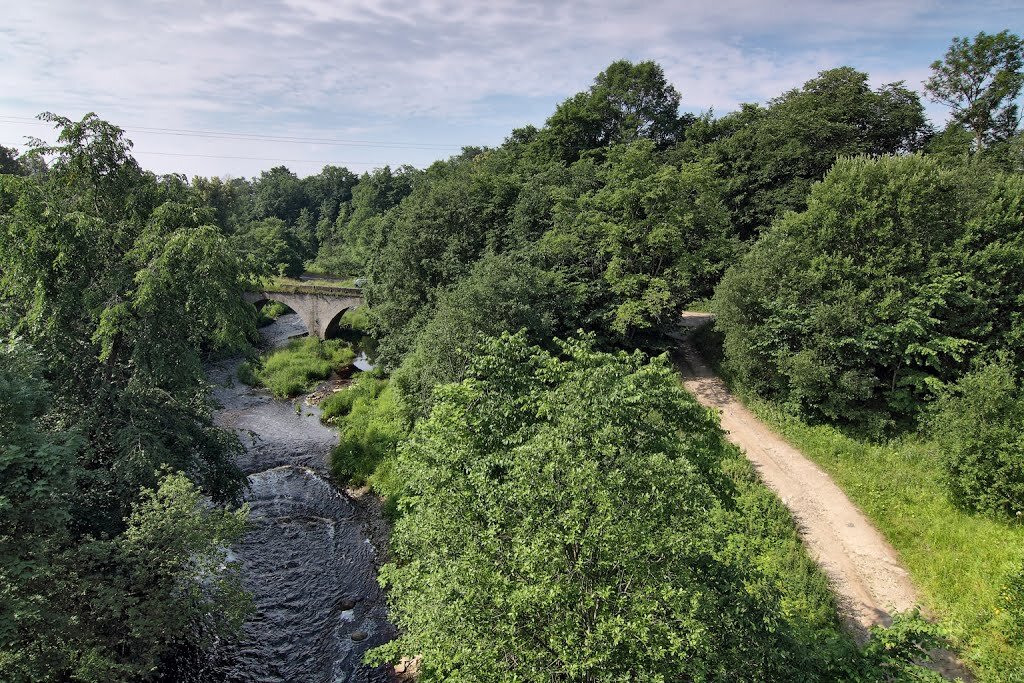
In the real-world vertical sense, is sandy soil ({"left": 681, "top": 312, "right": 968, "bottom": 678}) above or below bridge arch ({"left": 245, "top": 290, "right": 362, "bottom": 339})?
below

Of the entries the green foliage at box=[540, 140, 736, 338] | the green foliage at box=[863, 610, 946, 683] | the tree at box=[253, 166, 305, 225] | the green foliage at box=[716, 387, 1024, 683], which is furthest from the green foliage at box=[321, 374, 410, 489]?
the tree at box=[253, 166, 305, 225]

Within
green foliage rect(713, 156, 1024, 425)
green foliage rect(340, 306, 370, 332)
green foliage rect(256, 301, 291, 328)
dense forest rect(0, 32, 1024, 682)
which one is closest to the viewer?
dense forest rect(0, 32, 1024, 682)

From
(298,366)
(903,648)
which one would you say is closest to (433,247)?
(298,366)

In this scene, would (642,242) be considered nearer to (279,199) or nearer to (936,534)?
(936,534)

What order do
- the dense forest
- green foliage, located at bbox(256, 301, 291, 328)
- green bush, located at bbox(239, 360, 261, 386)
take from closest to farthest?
1. the dense forest
2. green bush, located at bbox(239, 360, 261, 386)
3. green foliage, located at bbox(256, 301, 291, 328)

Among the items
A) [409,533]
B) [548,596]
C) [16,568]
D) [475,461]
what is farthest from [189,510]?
[548,596]

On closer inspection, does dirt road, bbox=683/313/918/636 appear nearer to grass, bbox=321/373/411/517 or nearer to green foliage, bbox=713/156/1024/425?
green foliage, bbox=713/156/1024/425
